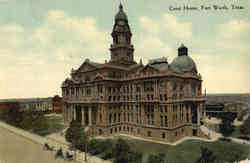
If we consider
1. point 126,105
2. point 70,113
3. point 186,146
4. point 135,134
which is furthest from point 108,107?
point 186,146

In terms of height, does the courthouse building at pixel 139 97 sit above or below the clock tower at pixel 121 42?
below

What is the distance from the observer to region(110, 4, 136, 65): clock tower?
55.2 metres

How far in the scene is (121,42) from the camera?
56156mm

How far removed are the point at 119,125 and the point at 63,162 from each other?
22206mm

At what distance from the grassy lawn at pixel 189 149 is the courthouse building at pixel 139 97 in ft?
11.8

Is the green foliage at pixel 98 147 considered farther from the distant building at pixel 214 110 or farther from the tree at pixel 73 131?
the distant building at pixel 214 110

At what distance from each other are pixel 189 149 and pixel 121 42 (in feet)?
128

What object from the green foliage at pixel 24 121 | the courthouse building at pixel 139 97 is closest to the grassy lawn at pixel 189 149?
the courthouse building at pixel 139 97

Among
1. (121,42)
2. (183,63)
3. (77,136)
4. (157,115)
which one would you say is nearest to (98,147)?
(77,136)

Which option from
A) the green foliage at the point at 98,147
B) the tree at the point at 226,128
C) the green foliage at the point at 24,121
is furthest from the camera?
the green foliage at the point at 24,121

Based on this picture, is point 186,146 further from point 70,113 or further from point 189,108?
point 70,113

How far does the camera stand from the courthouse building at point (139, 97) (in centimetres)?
4082

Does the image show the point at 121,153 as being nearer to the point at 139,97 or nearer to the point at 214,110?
the point at 139,97

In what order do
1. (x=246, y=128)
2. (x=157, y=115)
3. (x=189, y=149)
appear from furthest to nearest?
1. (x=157, y=115)
2. (x=246, y=128)
3. (x=189, y=149)
